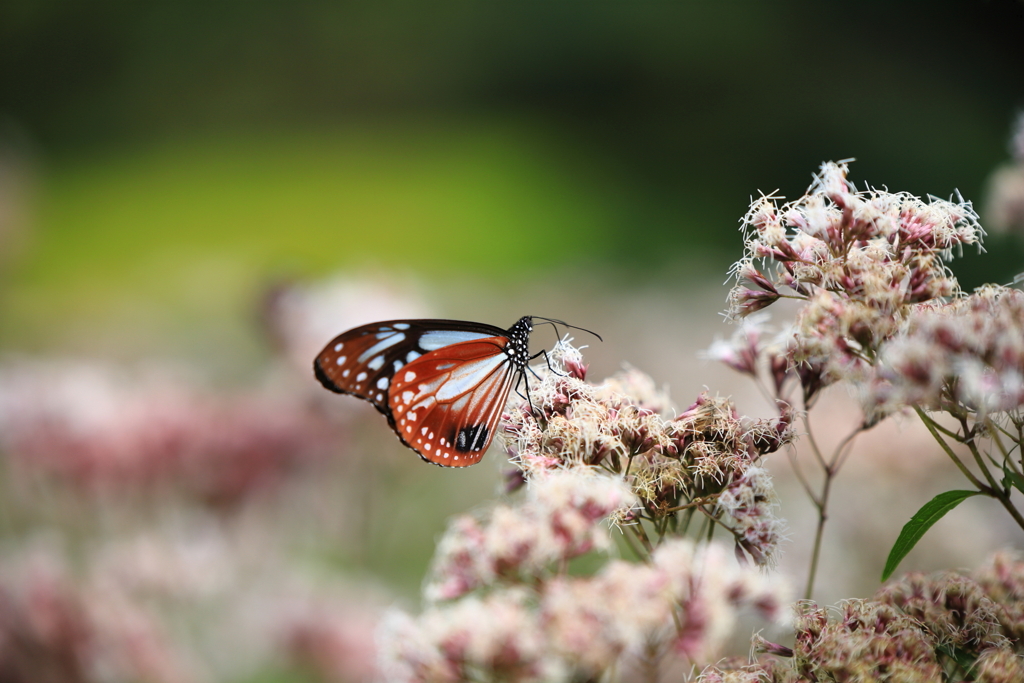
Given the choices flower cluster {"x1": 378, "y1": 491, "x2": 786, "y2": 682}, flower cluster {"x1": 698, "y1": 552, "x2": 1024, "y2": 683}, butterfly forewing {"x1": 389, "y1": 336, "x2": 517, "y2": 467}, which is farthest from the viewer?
butterfly forewing {"x1": 389, "y1": 336, "x2": 517, "y2": 467}

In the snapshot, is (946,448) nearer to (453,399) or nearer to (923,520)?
(923,520)

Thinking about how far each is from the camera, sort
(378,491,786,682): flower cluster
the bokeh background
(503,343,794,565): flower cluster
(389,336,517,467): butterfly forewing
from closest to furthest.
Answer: (378,491,786,682): flower cluster
(503,343,794,565): flower cluster
(389,336,517,467): butterfly forewing
the bokeh background

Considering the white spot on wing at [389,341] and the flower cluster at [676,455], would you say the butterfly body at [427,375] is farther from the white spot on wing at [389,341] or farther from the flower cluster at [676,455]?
the flower cluster at [676,455]

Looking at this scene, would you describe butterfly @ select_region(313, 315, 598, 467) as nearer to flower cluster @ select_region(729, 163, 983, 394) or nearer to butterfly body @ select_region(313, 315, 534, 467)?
butterfly body @ select_region(313, 315, 534, 467)

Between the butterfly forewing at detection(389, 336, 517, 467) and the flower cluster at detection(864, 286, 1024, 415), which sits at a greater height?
the butterfly forewing at detection(389, 336, 517, 467)

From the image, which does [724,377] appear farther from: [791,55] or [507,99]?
[507,99]

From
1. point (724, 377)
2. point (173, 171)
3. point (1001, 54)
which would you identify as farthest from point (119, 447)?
point (173, 171)

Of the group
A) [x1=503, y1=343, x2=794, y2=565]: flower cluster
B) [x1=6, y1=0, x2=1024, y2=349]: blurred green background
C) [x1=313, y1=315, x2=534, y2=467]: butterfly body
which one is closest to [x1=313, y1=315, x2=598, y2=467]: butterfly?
[x1=313, y1=315, x2=534, y2=467]: butterfly body
